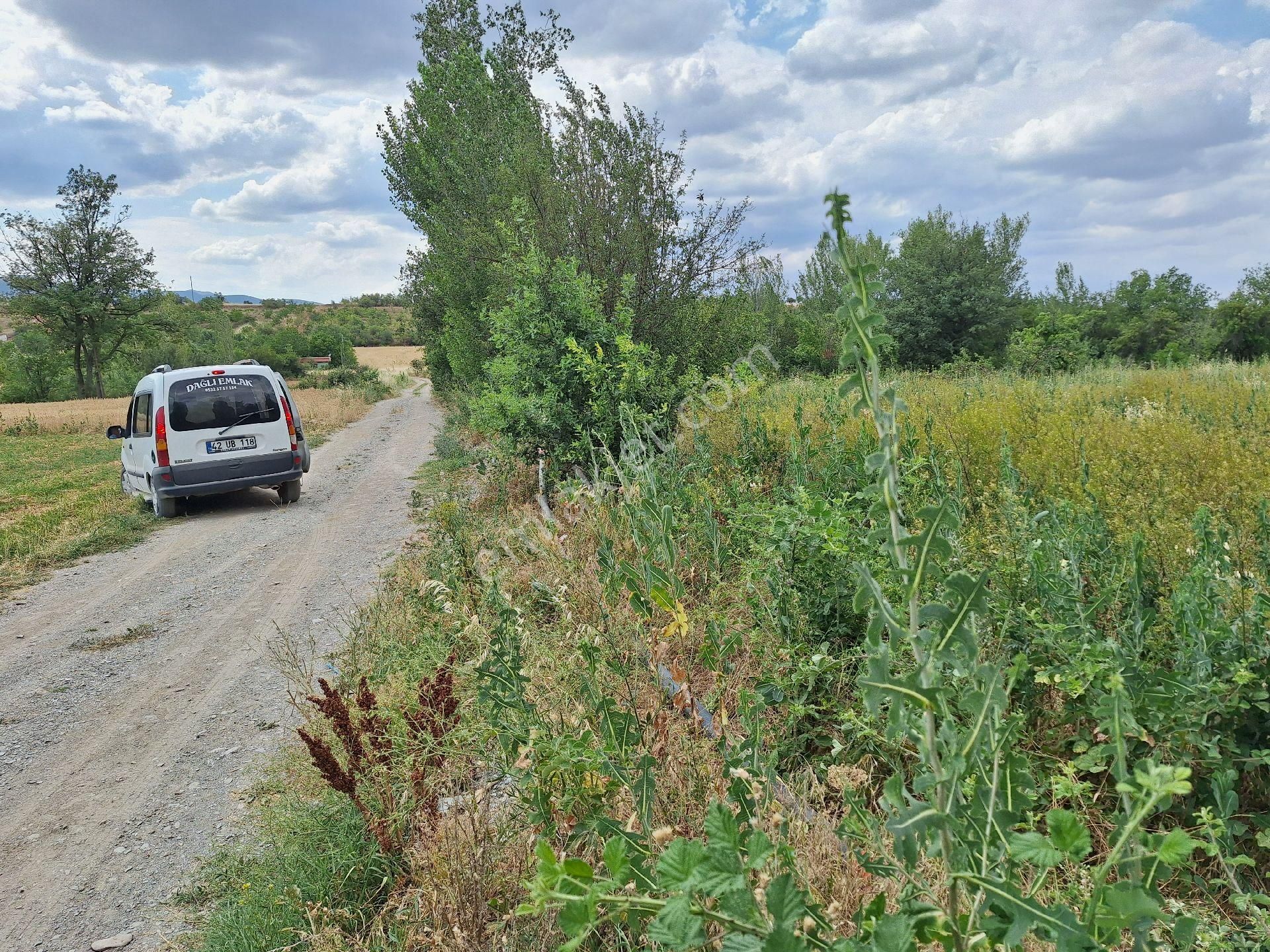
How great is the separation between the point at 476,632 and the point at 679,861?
3268 millimetres

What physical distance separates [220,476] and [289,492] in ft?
4.06

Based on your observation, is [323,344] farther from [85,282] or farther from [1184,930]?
[1184,930]

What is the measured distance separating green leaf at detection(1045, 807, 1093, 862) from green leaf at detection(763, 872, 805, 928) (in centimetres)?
35

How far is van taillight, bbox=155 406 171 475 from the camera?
1164 centimetres

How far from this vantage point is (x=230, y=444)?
478 inches

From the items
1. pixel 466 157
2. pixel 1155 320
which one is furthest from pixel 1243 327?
pixel 466 157

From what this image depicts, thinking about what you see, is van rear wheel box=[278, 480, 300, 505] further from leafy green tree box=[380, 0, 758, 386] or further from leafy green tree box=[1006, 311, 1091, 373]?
leafy green tree box=[1006, 311, 1091, 373]

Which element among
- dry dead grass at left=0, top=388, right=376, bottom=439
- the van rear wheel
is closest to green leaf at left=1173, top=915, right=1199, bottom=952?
the van rear wheel

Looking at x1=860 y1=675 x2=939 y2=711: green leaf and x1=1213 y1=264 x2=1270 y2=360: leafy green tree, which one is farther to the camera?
x1=1213 y1=264 x2=1270 y2=360: leafy green tree

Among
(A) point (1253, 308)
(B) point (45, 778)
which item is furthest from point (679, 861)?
(A) point (1253, 308)

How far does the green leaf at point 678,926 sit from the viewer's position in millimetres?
1087

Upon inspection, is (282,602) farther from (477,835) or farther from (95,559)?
(477,835)

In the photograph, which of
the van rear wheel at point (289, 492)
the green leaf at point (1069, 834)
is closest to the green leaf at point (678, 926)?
the green leaf at point (1069, 834)

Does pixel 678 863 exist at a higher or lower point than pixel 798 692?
higher
